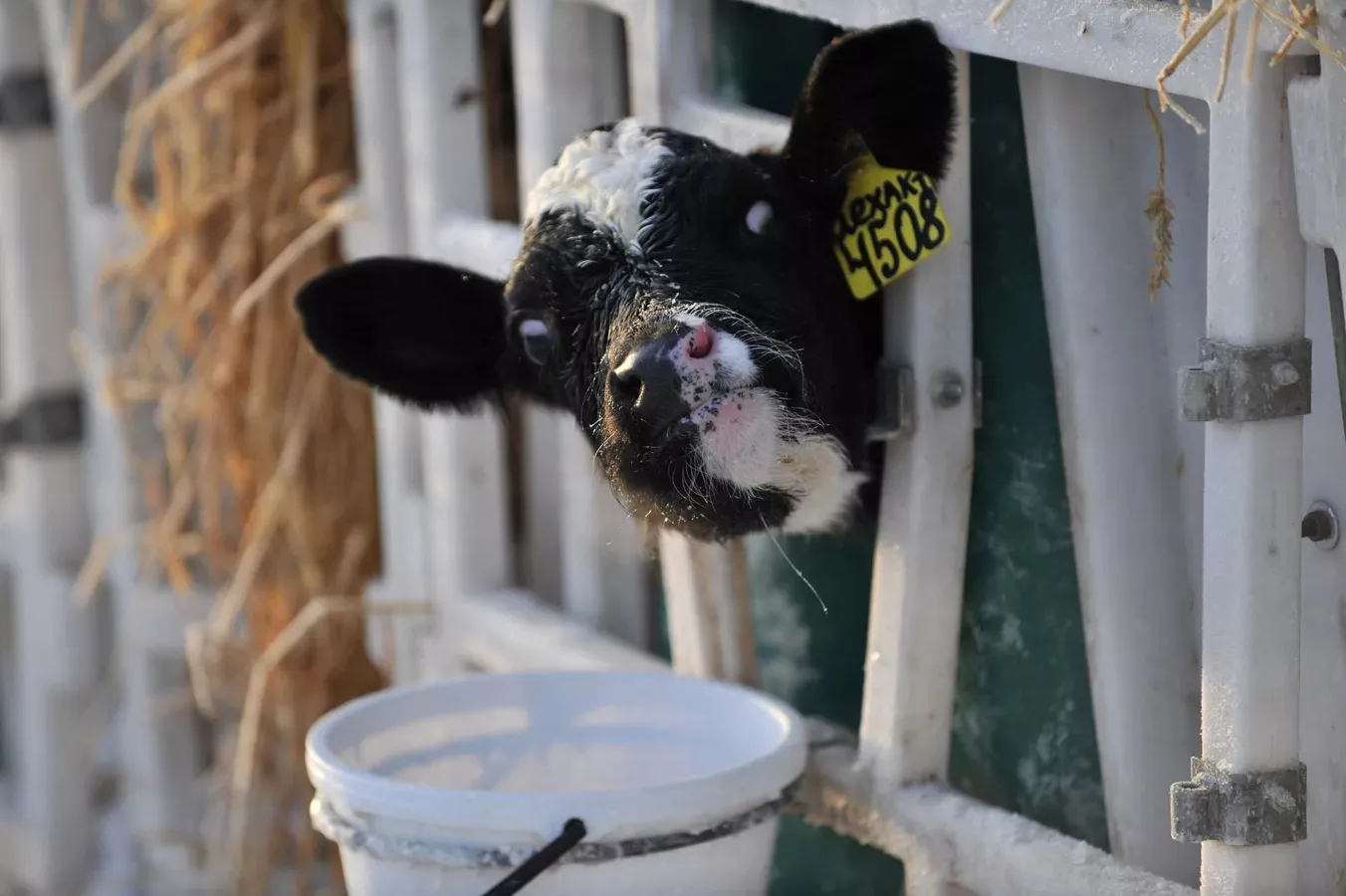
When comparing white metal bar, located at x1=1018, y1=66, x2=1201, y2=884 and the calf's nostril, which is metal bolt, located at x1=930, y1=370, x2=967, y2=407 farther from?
the calf's nostril

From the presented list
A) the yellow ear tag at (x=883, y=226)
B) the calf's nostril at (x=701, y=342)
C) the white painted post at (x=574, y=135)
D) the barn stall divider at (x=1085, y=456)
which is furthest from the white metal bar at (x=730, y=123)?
the calf's nostril at (x=701, y=342)

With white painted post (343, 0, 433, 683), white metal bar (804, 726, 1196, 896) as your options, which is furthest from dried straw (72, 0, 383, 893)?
white metal bar (804, 726, 1196, 896)

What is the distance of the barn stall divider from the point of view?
4.17ft

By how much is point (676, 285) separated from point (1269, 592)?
548mm

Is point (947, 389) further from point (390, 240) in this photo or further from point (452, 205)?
point (390, 240)

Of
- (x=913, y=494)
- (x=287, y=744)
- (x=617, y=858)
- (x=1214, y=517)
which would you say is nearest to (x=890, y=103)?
(x=913, y=494)

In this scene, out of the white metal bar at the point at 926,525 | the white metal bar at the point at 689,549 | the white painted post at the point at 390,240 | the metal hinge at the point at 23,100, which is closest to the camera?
the white metal bar at the point at 926,525

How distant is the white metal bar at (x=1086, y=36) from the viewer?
127 cm

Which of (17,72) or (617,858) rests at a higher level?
(17,72)

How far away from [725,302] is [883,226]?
0.59ft

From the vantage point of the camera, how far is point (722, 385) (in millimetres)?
1419

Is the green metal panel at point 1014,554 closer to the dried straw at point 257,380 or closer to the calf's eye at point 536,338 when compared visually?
the calf's eye at point 536,338

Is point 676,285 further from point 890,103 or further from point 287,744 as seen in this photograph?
point 287,744

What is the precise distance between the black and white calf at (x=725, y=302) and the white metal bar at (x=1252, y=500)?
355 mm
